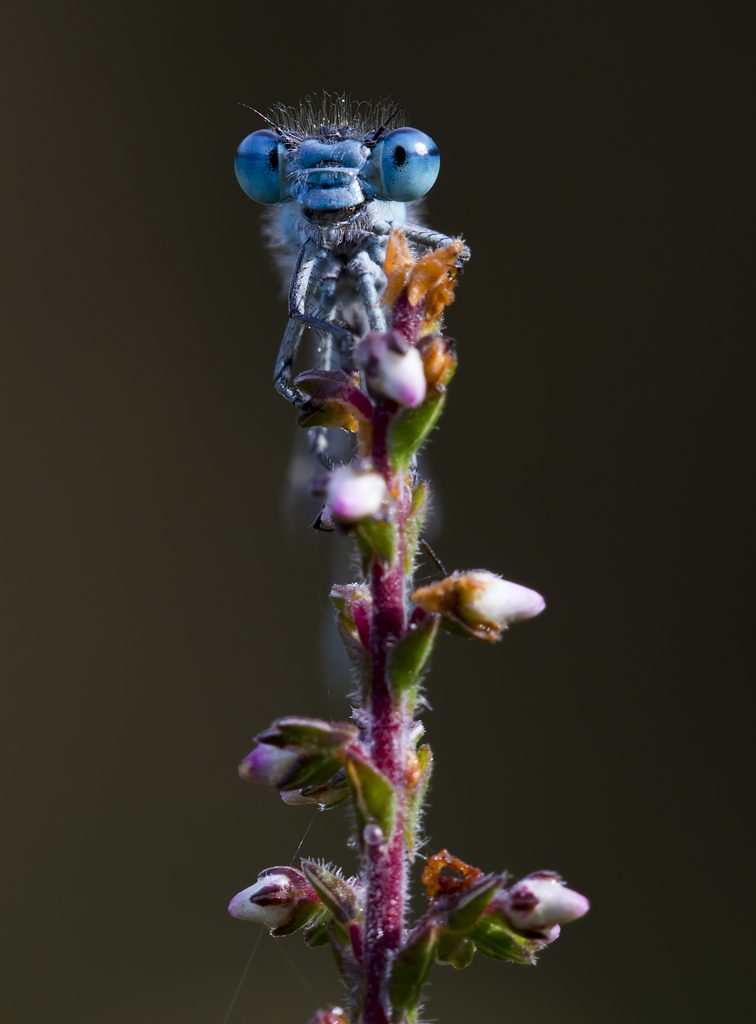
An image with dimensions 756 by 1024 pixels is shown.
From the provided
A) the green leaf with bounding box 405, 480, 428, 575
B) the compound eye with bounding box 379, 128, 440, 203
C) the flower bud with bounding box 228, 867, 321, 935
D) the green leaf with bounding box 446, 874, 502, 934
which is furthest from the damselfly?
the green leaf with bounding box 446, 874, 502, 934

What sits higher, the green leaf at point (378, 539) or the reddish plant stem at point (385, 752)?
the green leaf at point (378, 539)

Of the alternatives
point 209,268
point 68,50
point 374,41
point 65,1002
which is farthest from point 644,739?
point 68,50

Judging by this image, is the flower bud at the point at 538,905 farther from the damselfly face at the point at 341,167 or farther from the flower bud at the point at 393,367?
the damselfly face at the point at 341,167

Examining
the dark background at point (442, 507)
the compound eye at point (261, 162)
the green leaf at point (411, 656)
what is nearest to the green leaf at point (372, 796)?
the green leaf at point (411, 656)

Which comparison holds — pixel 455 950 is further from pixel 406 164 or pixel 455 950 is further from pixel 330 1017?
pixel 406 164

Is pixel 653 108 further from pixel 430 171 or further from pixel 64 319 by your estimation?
pixel 430 171
